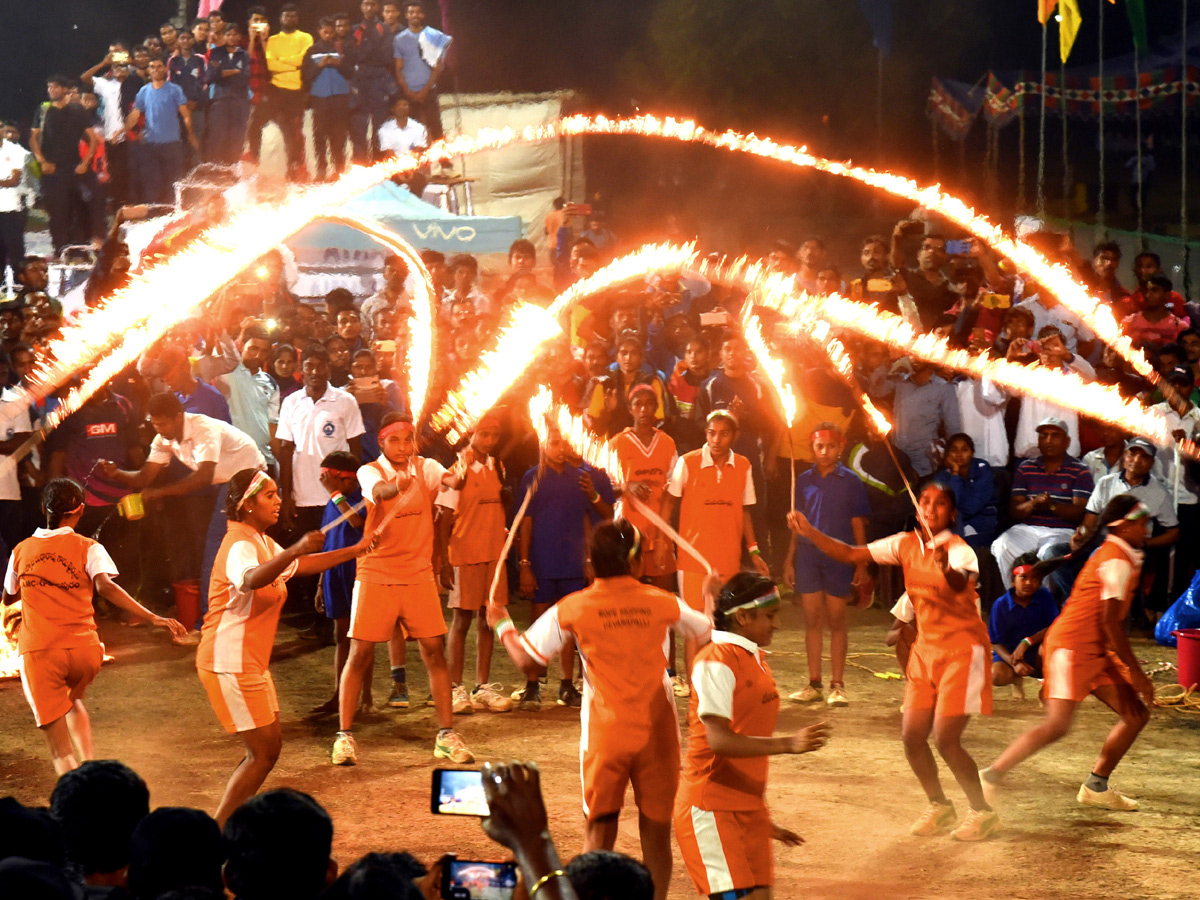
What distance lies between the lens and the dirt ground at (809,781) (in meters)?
6.84

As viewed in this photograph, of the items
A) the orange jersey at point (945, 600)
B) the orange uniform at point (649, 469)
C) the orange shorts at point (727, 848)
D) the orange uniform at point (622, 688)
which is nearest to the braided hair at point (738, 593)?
the orange uniform at point (622, 688)

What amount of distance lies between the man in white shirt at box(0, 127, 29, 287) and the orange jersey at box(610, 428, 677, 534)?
1079cm

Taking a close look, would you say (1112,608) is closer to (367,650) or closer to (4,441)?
(367,650)

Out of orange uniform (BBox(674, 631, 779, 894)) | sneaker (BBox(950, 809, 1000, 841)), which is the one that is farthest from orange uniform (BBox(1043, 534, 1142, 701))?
orange uniform (BBox(674, 631, 779, 894))

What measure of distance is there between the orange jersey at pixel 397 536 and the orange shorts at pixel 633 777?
128 inches

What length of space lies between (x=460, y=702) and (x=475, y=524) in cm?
124

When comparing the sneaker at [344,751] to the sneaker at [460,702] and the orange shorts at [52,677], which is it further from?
the orange shorts at [52,677]

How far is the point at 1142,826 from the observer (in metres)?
7.47

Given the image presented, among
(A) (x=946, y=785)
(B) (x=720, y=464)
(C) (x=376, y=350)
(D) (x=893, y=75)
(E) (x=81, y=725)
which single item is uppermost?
(D) (x=893, y=75)

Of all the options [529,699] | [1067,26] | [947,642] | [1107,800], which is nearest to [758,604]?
[947,642]

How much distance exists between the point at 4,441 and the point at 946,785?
7.88 m

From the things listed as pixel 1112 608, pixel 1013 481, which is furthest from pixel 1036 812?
pixel 1013 481

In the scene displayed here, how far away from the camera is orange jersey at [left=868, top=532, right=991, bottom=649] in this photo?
7.42 metres

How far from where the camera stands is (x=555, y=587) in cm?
1032
